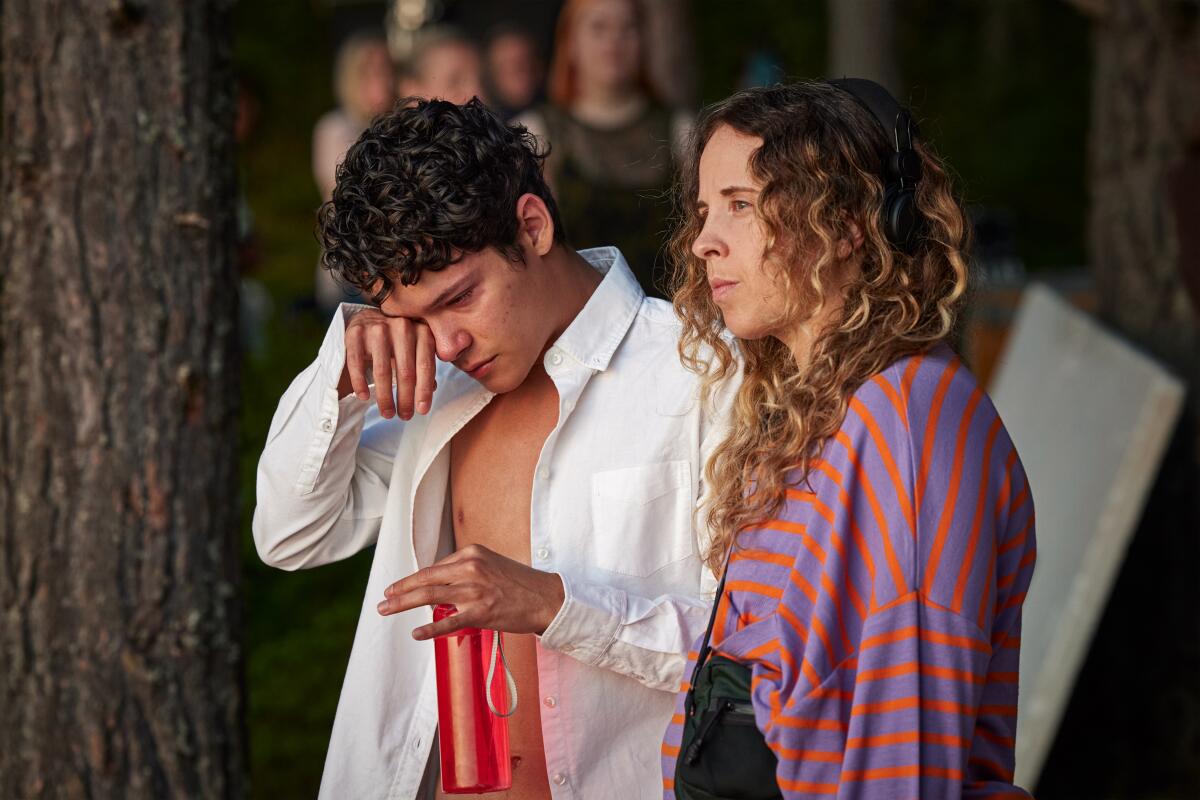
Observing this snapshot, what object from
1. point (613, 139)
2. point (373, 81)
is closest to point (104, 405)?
point (613, 139)

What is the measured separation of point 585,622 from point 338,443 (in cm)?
52

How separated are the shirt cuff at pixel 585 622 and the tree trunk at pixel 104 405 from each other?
42.4 inches

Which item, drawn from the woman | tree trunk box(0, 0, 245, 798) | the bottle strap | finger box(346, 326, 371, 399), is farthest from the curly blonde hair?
tree trunk box(0, 0, 245, 798)

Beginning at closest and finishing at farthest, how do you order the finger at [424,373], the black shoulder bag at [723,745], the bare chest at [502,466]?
the black shoulder bag at [723,745]
the finger at [424,373]
the bare chest at [502,466]

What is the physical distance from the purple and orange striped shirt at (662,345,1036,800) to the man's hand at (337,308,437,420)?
678 millimetres

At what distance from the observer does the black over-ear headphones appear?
1993 mm

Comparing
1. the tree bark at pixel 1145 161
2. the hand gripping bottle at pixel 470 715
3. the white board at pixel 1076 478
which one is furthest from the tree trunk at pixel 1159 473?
the hand gripping bottle at pixel 470 715

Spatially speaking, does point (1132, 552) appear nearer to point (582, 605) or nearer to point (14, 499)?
point (582, 605)

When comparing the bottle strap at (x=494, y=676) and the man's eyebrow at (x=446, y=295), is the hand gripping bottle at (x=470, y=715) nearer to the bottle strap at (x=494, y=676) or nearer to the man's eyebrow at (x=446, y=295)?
the bottle strap at (x=494, y=676)

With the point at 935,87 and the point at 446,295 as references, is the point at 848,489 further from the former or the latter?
the point at 935,87

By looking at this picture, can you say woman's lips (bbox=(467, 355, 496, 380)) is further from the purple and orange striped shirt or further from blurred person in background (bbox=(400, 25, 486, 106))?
blurred person in background (bbox=(400, 25, 486, 106))

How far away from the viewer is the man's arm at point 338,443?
231 cm

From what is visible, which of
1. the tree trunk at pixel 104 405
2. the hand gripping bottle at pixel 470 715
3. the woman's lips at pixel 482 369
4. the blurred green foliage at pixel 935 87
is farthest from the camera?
the blurred green foliage at pixel 935 87

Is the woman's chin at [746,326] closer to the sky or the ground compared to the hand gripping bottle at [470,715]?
closer to the sky
